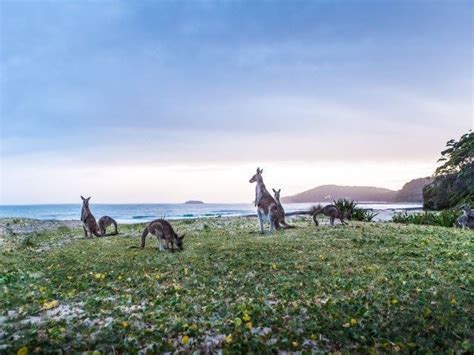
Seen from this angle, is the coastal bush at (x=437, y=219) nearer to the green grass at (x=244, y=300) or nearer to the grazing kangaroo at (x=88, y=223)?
the green grass at (x=244, y=300)

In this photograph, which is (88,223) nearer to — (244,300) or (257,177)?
(257,177)

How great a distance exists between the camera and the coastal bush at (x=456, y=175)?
32094 mm

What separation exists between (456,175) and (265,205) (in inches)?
939

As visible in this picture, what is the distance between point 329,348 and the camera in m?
4.82

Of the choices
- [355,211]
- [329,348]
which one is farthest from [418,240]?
[355,211]

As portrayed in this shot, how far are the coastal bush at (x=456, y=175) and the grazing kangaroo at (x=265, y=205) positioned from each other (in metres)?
20.3

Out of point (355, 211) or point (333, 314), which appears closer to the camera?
point (333, 314)

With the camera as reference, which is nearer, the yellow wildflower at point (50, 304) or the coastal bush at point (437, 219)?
the yellow wildflower at point (50, 304)

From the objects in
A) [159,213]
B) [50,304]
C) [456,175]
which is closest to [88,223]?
[50,304]

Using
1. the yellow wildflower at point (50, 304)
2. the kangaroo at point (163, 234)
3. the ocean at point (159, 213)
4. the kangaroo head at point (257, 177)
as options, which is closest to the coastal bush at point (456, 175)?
the ocean at point (159, 213)

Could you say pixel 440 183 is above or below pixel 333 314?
above

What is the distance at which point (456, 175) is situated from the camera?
110ft

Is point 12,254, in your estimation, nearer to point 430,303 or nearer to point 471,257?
point 430,303

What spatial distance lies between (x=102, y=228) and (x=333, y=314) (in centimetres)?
1660
